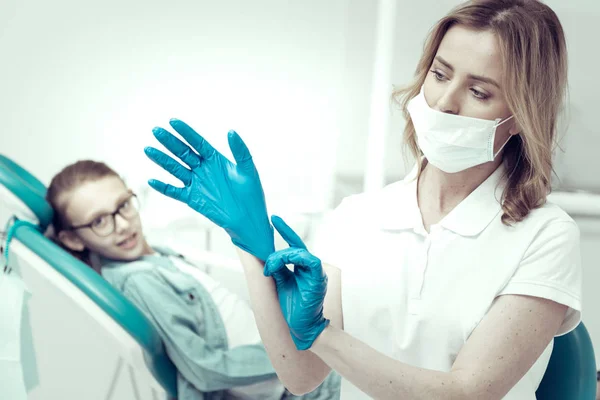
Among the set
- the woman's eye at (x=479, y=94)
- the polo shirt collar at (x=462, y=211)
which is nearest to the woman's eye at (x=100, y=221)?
the polo shirt collar at (x=462, y=211)

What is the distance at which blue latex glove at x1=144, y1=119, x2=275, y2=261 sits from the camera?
0.98m

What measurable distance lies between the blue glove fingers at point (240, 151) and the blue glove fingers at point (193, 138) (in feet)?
0.16

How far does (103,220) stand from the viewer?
5.74 ft

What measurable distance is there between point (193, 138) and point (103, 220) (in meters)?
0.90

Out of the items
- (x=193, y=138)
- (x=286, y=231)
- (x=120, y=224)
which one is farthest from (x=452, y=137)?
(x=120, y=224)

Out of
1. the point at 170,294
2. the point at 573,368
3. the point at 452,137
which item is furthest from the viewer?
the point at 170,294

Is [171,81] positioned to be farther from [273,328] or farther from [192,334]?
[273,328]

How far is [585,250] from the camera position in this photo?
183 centimetres

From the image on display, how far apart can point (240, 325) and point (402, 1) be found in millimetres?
1119

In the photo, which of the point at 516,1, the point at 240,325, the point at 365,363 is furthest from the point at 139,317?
the point at 516,1

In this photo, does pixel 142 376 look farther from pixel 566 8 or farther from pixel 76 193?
pixel 566 8

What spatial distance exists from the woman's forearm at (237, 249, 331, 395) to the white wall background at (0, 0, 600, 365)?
1.14 m

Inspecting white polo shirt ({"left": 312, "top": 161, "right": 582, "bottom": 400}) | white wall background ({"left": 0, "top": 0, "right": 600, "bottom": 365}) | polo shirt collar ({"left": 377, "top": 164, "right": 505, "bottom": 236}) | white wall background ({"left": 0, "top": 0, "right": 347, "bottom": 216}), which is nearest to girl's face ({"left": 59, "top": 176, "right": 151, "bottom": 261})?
white wall background ({"left": 0, "top": 0, "right": 600, "bottom": 365})

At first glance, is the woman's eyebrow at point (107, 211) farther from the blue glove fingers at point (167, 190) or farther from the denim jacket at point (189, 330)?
→ the blue glove fingers at point (167, 190)
